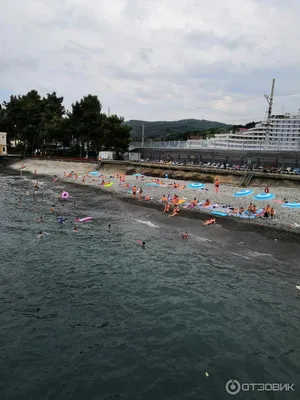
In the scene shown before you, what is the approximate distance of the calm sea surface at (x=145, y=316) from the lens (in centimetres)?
1041

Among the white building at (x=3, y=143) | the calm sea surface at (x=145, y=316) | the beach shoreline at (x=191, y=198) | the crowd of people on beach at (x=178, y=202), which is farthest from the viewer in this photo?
the white building at (x=3, y=143)

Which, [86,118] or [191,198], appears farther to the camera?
[86,118]

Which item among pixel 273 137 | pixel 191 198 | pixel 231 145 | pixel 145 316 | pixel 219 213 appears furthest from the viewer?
pixel 273 137

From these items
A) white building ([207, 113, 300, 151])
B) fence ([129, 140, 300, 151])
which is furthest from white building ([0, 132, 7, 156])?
white building ([207, 113, 300, 151])

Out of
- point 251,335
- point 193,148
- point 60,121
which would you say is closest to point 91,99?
point 60,121

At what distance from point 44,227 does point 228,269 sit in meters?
17.2

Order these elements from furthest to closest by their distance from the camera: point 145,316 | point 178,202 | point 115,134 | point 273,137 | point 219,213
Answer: point 273,137, point 115,134, point 178,202, point 219,213, point 145,316

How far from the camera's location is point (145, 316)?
46.6 feet

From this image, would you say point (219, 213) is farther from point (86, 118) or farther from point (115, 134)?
point (86, 118)

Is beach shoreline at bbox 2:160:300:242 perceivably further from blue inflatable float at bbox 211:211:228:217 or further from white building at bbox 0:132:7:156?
white building at bbox 0:132:7:156

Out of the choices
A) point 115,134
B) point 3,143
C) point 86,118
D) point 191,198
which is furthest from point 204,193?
point 3,143

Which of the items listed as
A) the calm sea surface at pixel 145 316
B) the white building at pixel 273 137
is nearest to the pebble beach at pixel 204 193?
the calm sea surface at pixel 145 316

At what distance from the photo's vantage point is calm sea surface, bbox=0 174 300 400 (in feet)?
34.1

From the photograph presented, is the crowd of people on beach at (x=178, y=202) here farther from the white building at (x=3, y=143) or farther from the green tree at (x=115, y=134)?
the white building at (x=3, y=143)
